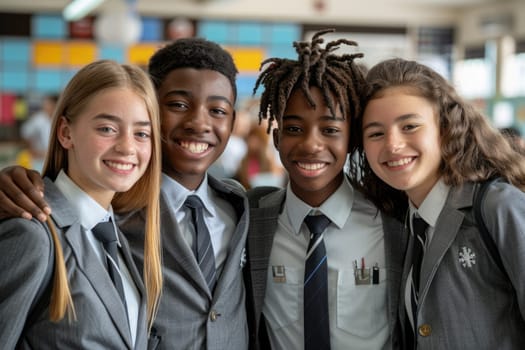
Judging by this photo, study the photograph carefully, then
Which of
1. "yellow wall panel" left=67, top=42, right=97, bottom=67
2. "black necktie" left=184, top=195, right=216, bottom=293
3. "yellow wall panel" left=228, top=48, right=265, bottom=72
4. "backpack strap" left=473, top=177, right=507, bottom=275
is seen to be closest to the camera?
"backpack strap" left=473, top=177, right=507, bottom=275

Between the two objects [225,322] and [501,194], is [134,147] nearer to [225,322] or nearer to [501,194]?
[225,322]

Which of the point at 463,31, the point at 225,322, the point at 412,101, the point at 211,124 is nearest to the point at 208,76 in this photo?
the point at 211,124

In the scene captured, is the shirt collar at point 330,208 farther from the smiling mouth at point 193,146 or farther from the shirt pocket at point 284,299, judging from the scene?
the smiling mouth at point 193,146

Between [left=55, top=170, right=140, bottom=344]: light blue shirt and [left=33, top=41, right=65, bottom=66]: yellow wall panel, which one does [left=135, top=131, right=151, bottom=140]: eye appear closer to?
[left=55, top=170, right=140, bottom=344]: light blue shirt

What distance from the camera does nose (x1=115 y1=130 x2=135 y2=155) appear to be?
1671mm

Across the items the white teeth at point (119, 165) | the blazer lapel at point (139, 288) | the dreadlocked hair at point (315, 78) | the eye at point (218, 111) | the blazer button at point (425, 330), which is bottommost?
the blazer button at point (425, 330)

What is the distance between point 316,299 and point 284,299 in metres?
0.13

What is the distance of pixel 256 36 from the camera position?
983 centimetres

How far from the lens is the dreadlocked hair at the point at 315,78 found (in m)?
1.94

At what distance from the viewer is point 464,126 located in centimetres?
189

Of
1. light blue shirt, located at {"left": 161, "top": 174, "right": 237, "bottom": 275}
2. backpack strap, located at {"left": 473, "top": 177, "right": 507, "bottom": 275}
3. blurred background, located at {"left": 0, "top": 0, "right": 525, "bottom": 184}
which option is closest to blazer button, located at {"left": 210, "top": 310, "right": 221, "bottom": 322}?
light blue shirt, located at {"left": 161, "top": 174, "right": 237, "bottom": 275}

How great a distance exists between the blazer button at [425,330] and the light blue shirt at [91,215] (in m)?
0.81

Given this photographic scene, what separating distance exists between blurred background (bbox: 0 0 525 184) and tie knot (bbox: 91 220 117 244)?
7187 mm

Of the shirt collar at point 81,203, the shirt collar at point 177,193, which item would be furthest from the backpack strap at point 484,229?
the shirt collar at point 81,203
